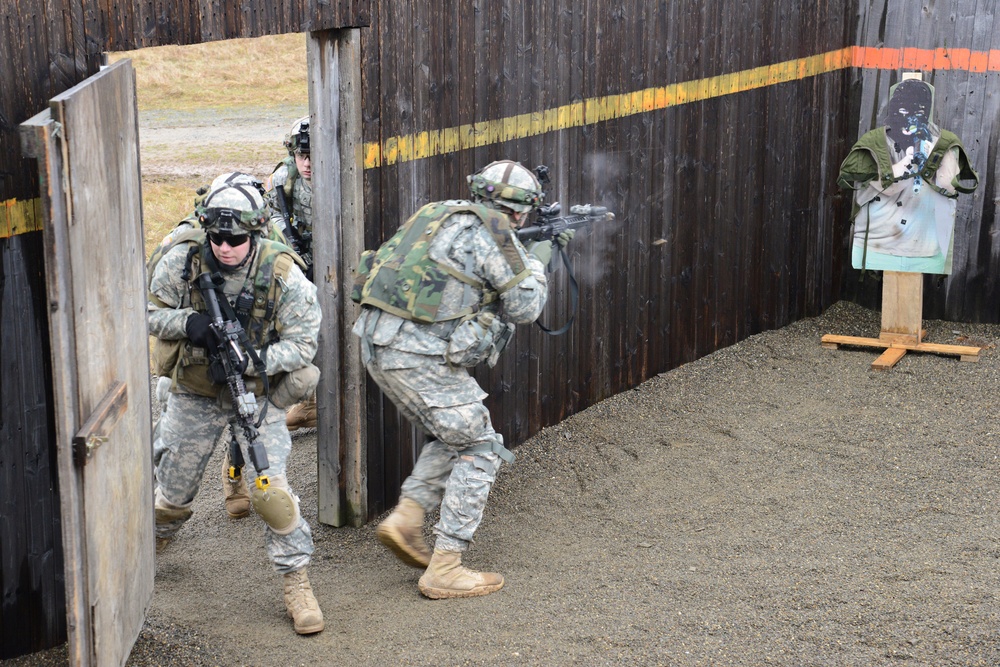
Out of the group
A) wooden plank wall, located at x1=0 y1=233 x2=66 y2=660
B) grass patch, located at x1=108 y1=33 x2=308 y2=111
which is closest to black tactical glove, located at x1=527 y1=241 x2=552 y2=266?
wooden plank wall, located at x1=0 y1=233 x2=66 y2=660

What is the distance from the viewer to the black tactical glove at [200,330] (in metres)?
5.25

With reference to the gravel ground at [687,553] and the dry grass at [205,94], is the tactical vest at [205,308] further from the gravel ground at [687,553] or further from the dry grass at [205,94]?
the dry grass at [205,94]

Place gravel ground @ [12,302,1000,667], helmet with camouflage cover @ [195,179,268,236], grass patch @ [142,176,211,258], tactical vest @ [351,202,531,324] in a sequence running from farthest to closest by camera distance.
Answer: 1. grass patch @ [142,176,211,258]
2. tactical vest @ [351,202,531,324]
3. gravel ground @ [12,302,1000,667]
4. helmet with camouflage cover @ [195,179,268,236]

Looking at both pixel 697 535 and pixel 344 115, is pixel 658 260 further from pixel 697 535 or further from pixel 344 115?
pixel 344 115

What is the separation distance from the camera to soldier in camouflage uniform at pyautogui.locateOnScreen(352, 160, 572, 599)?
5.68 meters

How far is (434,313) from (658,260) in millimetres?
3576

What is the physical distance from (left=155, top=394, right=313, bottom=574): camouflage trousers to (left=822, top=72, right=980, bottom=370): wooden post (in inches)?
209

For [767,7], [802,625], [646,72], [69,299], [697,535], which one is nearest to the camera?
[69,299]

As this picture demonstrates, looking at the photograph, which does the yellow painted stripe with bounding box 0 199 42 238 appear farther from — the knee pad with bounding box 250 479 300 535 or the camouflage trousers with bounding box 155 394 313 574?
the knee pad with bounding box 250 479 300 535

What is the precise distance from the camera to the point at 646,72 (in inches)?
332

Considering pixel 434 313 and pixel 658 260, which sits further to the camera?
pixel 658 260

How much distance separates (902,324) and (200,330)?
6102 millimetres

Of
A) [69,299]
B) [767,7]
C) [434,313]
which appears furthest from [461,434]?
[767,7]

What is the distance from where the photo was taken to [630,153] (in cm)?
841
